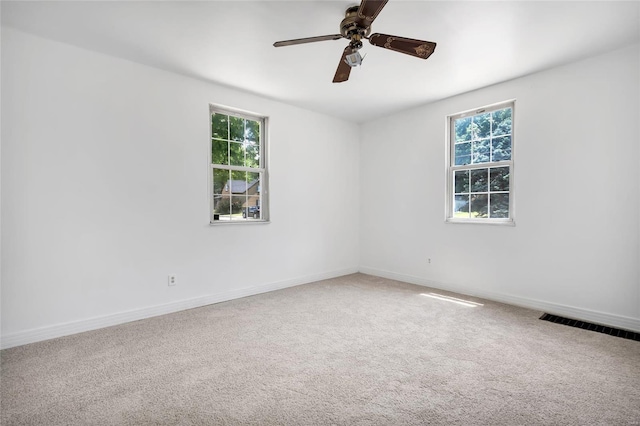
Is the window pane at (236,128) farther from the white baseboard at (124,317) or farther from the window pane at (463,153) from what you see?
the window pane at (463,153)

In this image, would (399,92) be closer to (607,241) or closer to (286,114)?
(286,114)

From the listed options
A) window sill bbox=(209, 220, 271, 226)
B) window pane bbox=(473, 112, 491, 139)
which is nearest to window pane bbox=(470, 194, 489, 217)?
window pane bbox=(473, 112, 491, 139)

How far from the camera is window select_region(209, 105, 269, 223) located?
3.85m

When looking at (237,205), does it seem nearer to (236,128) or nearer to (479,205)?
(236,128)

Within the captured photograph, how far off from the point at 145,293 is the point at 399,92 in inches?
A: 147

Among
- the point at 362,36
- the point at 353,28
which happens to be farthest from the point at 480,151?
the point at 353,28

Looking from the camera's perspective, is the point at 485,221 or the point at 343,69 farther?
the point at 485,221

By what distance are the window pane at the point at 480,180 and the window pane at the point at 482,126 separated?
17.5 inches

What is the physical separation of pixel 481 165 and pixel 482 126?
50 cm

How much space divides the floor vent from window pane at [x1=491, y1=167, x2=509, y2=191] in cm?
146

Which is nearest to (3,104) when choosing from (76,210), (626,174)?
(76,210)

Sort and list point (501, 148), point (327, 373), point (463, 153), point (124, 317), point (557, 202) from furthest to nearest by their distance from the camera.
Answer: point (463, 153)
point (501, 148)
point (557, 202)
point (124, 317)
point (327, 373)

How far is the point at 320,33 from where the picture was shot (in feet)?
8.64

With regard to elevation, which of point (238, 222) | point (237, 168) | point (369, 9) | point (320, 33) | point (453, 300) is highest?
point (320, 33)
